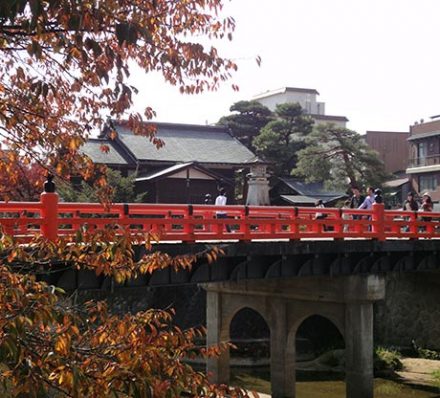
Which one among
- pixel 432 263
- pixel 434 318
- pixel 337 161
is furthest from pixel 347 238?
pixel 337 161

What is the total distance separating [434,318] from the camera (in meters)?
28.0

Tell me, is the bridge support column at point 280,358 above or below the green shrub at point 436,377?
above

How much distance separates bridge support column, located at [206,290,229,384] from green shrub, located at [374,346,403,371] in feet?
25.6

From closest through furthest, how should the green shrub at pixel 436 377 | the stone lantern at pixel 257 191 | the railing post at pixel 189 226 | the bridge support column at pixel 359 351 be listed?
the railing post at pixel 189 226 → the bridge support column at pixel 359 351 → the green shrub at pixel 436 377 → the stone lantern at pixel 257 191

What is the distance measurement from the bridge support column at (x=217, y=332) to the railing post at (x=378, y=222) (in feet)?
20.8

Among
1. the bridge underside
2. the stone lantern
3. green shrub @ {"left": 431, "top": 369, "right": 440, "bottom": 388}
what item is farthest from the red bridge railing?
the stone lantern

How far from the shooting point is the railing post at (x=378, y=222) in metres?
17.9

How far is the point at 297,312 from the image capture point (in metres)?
20.0

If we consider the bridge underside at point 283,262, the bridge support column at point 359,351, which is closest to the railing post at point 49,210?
the bridge underside at point 283,262

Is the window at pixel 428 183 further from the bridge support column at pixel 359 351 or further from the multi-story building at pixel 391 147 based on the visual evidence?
the bridge support column at pixel 359 351

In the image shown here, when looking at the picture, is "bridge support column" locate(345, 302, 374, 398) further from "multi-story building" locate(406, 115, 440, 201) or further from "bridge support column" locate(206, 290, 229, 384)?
"multi-story building" locate(406, 115, 440, 201)

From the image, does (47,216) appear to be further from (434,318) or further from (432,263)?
(434,318)

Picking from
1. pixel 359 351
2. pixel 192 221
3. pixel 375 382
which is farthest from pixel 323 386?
pixel 192 221

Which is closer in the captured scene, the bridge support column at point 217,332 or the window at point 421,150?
the bridge support column at point 217,332
